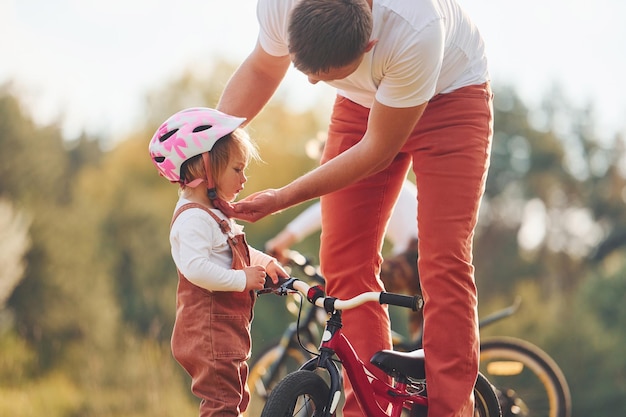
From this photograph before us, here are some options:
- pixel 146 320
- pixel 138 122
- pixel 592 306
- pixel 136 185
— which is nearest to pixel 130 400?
pixel 146 320

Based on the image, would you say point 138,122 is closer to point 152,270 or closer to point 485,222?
point 152,270

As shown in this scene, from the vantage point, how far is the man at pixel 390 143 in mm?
2369

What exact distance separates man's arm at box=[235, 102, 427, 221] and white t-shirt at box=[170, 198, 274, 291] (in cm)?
20

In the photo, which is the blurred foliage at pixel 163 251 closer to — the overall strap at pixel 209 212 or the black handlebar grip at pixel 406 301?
the overall strap at pixel 209 212

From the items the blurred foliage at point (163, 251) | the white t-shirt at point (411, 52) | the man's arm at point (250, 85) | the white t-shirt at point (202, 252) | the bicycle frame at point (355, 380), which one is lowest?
the blurred foliage at point (163, 251)

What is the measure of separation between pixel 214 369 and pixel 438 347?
0.62 meters

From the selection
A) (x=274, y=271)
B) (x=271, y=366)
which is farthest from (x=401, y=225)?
(x=274, y=271)

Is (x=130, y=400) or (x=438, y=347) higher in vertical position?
(x=438, y=347)

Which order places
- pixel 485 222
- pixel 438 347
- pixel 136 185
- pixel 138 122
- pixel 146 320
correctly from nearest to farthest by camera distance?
pixel 438 347
pixel 146 320
pixel 136 185
pixel 138 122
pixel 485 222

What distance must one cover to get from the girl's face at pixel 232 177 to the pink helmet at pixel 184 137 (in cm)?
7

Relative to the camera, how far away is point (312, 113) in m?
20.0

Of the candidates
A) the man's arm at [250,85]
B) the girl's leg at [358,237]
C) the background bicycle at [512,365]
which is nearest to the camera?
the girl's leg at [358,237]

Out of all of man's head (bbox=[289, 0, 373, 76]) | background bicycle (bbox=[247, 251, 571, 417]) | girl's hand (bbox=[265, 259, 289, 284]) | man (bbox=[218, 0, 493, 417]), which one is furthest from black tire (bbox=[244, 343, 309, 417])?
man's head (bbox=[289, 0, 373, 76])

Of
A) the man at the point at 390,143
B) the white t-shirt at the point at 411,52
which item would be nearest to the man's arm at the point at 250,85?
the man at the point at 390,143
